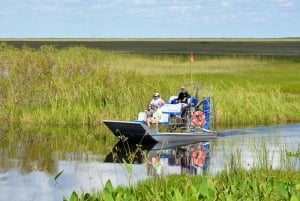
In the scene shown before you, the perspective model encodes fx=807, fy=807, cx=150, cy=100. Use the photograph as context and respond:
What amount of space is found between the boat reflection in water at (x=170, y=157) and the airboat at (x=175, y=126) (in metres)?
0.27

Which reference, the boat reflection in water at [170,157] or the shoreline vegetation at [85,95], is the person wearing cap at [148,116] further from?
the shoreline vegetation at [85,95]

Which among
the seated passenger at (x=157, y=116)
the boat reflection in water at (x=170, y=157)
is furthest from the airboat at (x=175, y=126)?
the boat reflection in water at (x=170, y=157)

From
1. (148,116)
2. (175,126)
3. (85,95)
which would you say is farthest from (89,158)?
(85,95)

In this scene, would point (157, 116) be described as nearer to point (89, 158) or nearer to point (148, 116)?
point (148, 116)

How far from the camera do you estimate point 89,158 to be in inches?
969

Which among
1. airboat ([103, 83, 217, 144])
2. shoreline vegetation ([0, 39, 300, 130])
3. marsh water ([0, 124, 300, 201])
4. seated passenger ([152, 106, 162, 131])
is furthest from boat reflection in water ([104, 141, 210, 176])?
shoreline vegetation ([0, 39, 300, 130])

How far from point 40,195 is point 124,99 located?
14.6m

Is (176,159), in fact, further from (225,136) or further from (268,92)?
Result: (268,92)

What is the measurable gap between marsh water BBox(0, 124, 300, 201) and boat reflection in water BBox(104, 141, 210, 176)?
0.04 m

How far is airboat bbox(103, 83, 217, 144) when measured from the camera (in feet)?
89.0

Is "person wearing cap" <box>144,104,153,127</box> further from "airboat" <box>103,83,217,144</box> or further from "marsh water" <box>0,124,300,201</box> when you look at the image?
"marsh water" <box>0,124,300,201</box>

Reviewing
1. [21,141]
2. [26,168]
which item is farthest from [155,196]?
[21,141]

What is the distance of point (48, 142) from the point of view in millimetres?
28312

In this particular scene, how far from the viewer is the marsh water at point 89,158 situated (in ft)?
63.8
